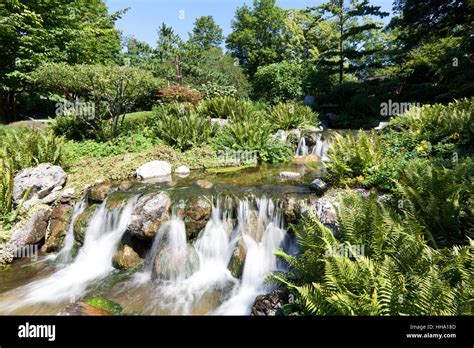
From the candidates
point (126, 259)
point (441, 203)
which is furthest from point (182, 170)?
point (441, 203)

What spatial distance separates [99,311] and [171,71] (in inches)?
928

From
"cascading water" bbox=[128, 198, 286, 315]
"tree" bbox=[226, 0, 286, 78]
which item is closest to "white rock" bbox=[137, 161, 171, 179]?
"cascading water" bbox=[128, 198, 286, 315]

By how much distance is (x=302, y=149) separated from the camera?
13.5 metres

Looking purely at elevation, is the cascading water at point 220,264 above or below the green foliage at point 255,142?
below

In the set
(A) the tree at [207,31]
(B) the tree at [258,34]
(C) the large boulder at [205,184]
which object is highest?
(A) the tree at [207,31]

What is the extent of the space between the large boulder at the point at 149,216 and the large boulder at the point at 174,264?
0.59 m

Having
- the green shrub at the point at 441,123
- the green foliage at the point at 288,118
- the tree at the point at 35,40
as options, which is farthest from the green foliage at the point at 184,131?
the tree at the point at 35,40

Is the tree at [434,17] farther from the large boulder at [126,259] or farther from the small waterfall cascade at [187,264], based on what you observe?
the large boulder at [126,259]

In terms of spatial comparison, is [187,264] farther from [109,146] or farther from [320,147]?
[320,147]

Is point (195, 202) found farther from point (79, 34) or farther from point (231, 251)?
point (79, 34)

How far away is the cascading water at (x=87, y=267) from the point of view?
5996 millimetres

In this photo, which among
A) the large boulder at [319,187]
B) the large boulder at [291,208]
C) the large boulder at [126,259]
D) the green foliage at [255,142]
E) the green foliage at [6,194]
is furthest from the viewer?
the green foliage at [255,142]

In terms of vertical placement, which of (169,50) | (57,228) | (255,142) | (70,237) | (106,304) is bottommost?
(106,304)

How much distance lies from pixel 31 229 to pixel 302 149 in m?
10.6
